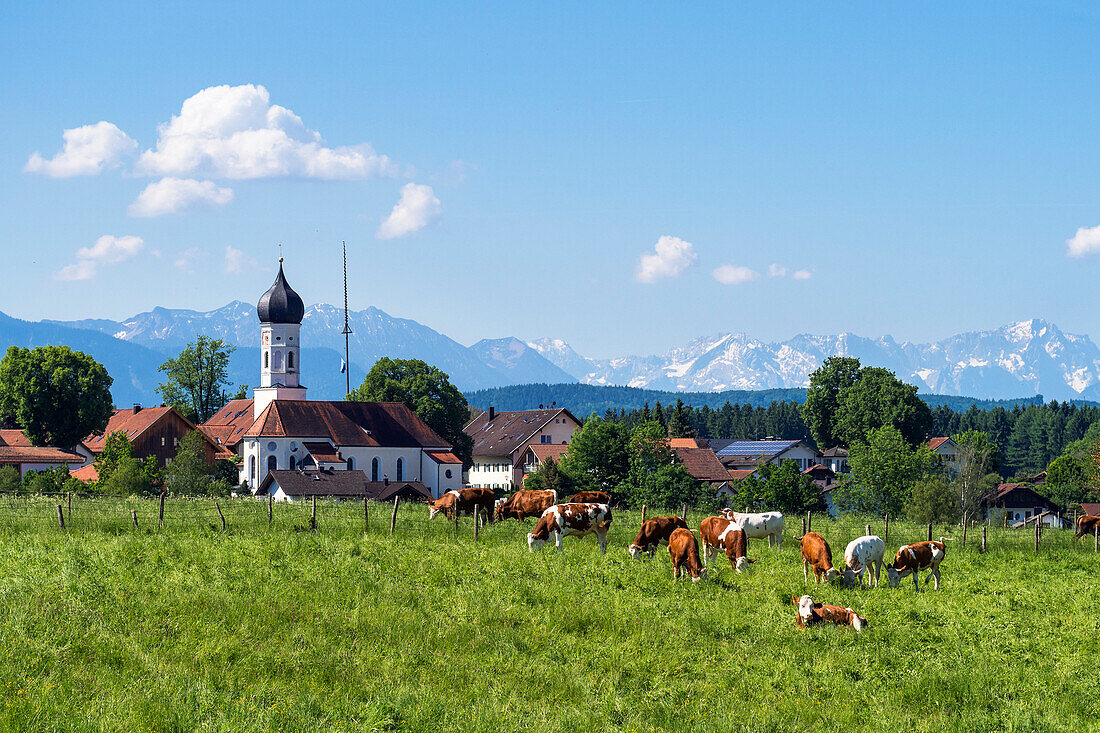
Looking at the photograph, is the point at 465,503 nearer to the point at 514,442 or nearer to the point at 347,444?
the point at 347,444

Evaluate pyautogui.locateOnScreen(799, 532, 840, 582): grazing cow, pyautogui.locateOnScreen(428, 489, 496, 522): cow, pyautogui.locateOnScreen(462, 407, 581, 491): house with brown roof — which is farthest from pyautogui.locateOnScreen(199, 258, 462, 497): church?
pyautogui.locateOnScreen(799, 532, 840, 582): grazing cow

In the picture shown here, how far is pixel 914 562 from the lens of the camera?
943 inches

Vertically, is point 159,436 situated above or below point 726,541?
above

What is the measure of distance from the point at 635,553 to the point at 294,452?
78.4 meters

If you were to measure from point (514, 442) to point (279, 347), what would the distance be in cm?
3053

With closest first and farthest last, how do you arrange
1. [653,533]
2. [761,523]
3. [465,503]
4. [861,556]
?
1. [861,556]
2. [653,533]
3. [761,523]
4. [465,503]

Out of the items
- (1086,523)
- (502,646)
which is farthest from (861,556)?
(1086,523)

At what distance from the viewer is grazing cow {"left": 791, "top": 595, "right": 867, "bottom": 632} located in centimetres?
1959

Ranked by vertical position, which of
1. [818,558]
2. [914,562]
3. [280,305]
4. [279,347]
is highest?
[280,305]

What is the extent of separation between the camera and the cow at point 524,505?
124 ft

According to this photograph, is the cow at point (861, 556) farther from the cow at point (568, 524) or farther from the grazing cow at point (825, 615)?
the cow at point (568, 524)

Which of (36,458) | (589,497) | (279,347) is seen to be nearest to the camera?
(589,497)

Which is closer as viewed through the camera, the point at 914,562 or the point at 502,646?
the point at 502,646

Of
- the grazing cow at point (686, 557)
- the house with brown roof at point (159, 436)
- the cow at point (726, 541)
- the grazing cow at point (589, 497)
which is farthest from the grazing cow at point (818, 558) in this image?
the house with brown roof at point (159, 436)
